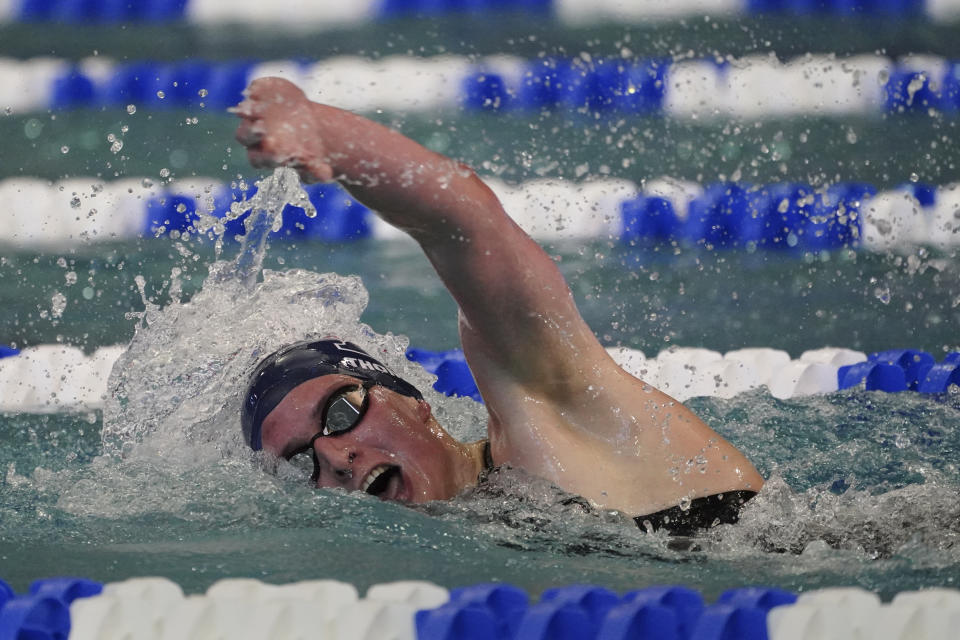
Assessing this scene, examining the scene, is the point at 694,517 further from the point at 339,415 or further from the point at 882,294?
the point at 882,294

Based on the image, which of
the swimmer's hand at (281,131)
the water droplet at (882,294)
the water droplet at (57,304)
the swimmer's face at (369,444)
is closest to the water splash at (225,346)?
the swimmer's face at (369,444)

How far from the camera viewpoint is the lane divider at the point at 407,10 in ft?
16.3

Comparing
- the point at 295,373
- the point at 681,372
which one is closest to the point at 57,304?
the point at 681,372

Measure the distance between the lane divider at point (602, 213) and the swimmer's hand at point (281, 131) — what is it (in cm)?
253

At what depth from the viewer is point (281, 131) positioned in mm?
1215

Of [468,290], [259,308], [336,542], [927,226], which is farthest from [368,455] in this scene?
[927,226]

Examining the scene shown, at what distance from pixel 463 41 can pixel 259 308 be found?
292 centimetres

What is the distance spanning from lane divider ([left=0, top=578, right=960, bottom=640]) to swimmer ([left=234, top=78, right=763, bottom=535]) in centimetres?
22

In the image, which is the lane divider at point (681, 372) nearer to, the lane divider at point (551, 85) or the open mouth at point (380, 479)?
the open mouth at point (380, 479)

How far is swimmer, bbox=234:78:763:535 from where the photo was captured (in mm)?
1472

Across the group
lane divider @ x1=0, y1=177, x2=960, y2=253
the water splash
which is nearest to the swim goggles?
the water splash

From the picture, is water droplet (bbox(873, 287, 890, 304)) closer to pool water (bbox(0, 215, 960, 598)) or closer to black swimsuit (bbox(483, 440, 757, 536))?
pool water (bbox(0, 215, 960, 598))

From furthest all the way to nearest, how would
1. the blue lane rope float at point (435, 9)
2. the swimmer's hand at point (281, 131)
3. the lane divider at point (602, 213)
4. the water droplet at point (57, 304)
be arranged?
the blue lane rope float at point (435, 9) < the lane divider at point (602, 213) < the water droplet at point (57, 304) < the swimmer's hand at point (281, 131)

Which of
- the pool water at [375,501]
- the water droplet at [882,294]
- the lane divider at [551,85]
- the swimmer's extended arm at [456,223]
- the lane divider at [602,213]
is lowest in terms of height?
the pool water at [375,501]
